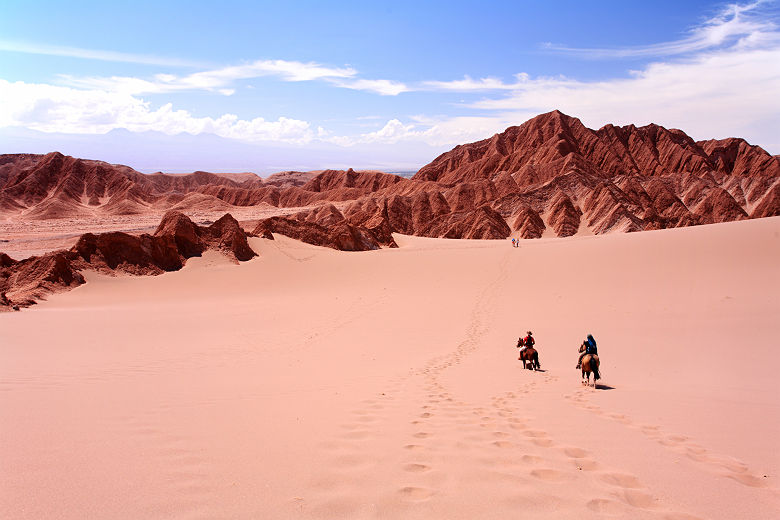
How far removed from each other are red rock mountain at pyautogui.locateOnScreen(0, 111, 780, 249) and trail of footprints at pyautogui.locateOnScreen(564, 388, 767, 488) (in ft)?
93.4

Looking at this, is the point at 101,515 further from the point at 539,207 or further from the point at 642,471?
the point at 539,207

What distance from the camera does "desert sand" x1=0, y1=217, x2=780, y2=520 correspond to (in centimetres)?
334

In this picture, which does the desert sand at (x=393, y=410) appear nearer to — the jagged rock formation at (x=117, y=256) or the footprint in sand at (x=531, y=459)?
the footprint in sand at (x=531, y=459)

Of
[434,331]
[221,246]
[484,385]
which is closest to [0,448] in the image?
[484,385]

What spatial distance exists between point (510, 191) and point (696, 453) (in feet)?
243

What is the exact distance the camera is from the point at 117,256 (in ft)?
71.8

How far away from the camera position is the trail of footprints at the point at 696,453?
3.96 m

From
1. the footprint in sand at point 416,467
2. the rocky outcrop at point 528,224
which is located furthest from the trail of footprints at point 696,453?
the rocky outcrop at point 528,224

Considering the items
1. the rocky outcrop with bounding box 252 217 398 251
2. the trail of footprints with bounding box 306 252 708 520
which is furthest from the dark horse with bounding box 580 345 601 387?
the rocky outcrop with bounding box 252 217 398 251

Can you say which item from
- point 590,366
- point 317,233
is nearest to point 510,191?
point 317,233

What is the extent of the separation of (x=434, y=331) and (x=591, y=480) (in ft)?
34.2

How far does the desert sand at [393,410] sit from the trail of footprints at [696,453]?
0.09 ft

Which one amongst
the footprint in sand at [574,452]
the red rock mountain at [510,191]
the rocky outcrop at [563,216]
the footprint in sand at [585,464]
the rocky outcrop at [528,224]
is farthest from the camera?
the red rock mountain at [510,191]

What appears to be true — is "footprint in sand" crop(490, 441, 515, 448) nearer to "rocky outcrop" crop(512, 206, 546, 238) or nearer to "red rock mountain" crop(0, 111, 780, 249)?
"red rock mountain" crop(0, 111, 780, 249)
